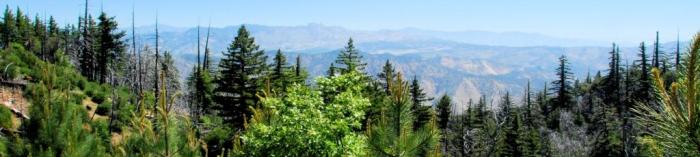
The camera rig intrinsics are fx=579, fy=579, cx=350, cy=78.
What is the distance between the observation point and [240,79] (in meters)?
39.4

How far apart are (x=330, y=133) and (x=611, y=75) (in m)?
78.6

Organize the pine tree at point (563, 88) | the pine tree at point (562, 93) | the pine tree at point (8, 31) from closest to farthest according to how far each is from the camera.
Result: the pine tree at point (8, 31)
the pine tree at point (562, 93)
the pine tree at point (563, 88)

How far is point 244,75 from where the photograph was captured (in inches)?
1547

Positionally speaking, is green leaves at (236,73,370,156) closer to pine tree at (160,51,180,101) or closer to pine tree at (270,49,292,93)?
pine tree at (270,49,292,93)

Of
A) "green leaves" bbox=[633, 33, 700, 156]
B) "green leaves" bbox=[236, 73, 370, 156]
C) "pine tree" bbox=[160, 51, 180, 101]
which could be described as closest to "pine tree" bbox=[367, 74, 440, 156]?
"green leaves" bbox=[236, 73, 370, 156]

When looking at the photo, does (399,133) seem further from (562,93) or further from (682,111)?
(562,93)

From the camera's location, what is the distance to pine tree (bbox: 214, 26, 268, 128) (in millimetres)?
37969

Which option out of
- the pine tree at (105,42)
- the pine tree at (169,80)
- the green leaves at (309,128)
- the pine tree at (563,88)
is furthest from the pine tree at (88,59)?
the pine tree at (563,88)

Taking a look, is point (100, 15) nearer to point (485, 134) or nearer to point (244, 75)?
point (244, 75)

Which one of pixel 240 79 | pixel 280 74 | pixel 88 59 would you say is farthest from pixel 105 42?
pixel 240 79

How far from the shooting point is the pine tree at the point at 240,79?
38.0 meters

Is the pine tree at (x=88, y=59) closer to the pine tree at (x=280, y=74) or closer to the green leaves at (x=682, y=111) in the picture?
the pine tree at (x=280, y=74)

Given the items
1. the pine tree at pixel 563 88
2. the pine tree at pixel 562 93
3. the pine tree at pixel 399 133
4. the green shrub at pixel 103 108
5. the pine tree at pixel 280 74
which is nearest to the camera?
the pine tree at pixel 399 133

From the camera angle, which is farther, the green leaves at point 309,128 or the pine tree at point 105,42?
the pine tree at point 105,42
